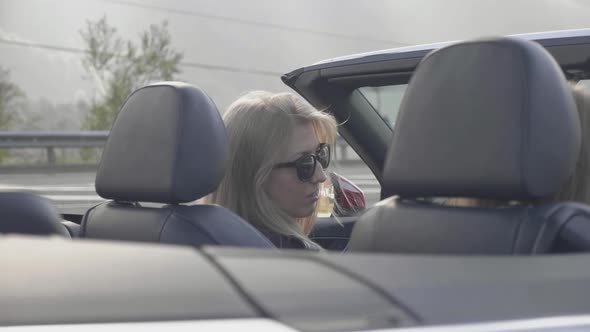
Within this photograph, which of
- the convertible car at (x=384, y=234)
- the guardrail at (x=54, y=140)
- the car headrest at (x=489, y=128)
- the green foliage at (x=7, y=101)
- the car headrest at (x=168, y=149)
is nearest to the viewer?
the convertible car at (x=384, y=234)

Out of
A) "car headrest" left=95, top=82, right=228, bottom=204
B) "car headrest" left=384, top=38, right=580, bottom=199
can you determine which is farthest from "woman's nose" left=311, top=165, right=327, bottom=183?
"car headrest" left=384, top=38, right=580, bottom=199

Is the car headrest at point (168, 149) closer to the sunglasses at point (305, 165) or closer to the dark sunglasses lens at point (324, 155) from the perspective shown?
the sunglasses at point (305, 165)

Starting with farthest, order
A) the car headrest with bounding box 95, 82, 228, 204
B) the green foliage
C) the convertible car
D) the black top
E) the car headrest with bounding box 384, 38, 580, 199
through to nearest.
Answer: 1. the green foliage
2. the black top
3. the car headrest with bounding box 95, 82, 228, 204
4. the car headrest with bounding box 384, 38, 580, 199
5. the convertible car

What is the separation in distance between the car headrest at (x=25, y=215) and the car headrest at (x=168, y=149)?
0.88m

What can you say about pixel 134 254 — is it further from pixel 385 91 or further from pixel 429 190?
pixel 385 91

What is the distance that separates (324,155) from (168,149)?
3.53ft

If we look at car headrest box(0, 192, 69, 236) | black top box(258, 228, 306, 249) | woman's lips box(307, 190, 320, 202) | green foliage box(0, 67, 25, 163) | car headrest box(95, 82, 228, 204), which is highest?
car headrest box(0, 192, 69, 236)

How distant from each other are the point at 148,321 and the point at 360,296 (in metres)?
0.27

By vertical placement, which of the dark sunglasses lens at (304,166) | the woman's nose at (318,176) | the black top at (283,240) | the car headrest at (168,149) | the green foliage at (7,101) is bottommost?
the green foliage at (7,101)

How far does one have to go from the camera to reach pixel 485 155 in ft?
5.40

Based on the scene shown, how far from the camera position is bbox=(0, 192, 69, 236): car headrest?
1.32 m

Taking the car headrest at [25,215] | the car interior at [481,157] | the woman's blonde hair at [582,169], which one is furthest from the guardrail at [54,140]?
the car headrest at [25,215]

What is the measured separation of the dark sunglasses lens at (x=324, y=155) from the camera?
10.5 ft

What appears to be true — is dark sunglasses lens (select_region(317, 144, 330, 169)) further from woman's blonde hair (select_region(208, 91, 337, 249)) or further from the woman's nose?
woman's blonde hair (select_region(208, 91, 337, 249))
